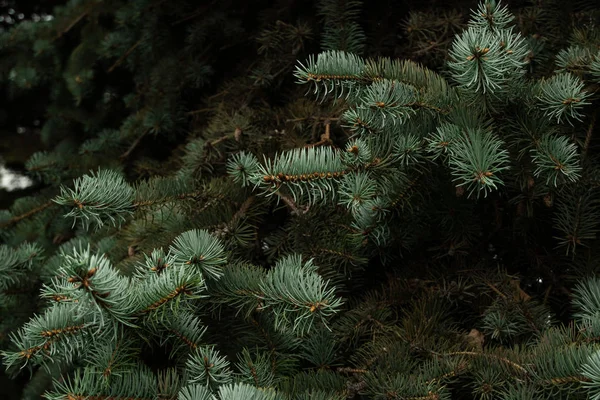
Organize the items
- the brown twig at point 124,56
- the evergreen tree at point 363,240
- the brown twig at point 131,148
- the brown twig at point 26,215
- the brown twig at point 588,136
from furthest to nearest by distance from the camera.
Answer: the brown twig at point 124,56 < the brown twig at point 131,148 < the brown twig at point 26,215 < the brown twig at point 588,136 < the evergreen tree at point 363,240

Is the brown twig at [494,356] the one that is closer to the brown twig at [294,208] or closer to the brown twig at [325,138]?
the brown twig at [294,208]

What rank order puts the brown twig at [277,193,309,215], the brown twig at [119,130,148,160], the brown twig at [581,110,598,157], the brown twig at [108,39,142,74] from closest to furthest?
the brown twig at [581,110,598,157], the brown twig at [277,193,309,215], the brown twig at [119,130,148,160], the brown twig at [108,39,142,74]

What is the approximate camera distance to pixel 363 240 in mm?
1091

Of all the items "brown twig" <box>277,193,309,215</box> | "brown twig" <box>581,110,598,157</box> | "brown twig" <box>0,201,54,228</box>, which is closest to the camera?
"brown twig" <box>581,110,598,157</box>

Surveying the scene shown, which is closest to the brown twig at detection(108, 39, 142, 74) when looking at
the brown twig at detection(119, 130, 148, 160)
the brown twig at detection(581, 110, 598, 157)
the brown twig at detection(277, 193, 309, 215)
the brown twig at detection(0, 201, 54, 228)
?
the brown twig at detection(119, 130, 148, 160)

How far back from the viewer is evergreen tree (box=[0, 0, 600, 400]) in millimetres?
832

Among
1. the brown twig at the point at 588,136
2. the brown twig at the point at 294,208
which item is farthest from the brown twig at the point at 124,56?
the brown twig at the point at 588,136

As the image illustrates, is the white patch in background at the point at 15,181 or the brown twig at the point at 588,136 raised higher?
the brown twig at the point at 588,136

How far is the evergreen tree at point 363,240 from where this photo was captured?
832mm

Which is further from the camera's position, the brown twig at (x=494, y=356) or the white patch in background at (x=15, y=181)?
the white patch in background at (x=15, y=181)

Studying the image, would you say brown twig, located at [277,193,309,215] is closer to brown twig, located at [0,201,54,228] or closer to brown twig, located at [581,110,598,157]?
brown twig, located at [581,110,598,157]

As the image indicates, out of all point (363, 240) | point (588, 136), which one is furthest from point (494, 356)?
point (588, 136)

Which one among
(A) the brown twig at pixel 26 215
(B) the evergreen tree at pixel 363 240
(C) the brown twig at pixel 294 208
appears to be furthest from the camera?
(A) the brown twig at pixel 26 215

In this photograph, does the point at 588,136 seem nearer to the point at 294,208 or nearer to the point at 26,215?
the point at 294,208
